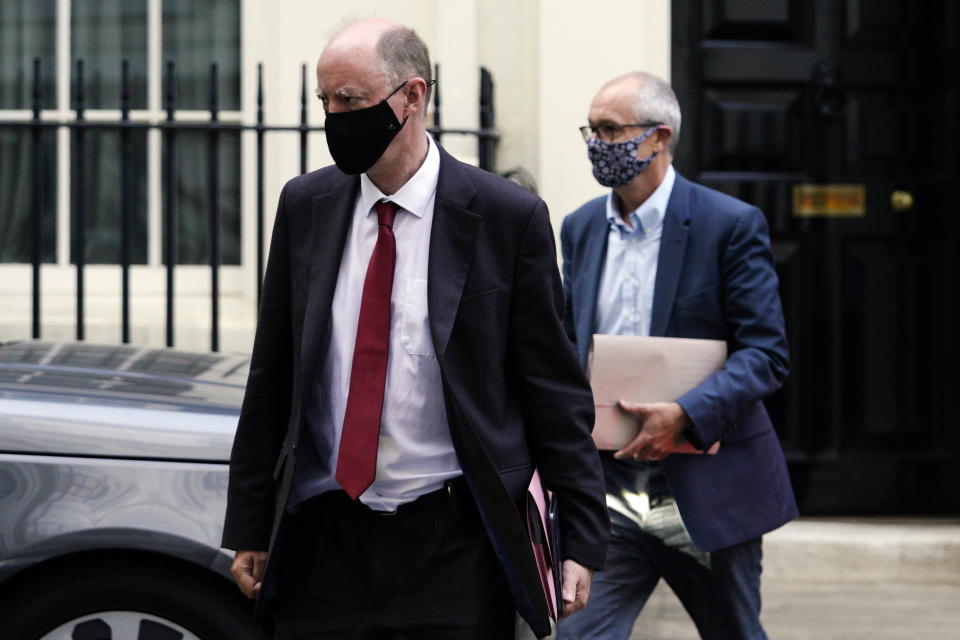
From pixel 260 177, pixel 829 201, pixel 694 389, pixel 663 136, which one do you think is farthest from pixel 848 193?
pixel 694 389

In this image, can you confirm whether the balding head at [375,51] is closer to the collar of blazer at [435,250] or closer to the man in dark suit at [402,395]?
the man in dark suit at [402,395]

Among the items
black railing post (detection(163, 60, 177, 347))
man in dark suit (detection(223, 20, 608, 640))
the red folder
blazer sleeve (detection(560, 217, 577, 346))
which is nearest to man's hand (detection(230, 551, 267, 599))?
man in dark suit (detection(223, 20, 608, 640))

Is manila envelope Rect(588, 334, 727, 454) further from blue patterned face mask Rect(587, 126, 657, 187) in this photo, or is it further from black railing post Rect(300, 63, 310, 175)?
black railing post Rect(300, 63, 310, 175)

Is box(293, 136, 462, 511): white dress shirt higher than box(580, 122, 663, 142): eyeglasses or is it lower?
lower

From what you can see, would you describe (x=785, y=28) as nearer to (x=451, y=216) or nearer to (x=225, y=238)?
(x=225, y=238)

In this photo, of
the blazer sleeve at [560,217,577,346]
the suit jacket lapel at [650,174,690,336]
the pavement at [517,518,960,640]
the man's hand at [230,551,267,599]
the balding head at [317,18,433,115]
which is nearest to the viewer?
the balding head at [317,18,433,115]

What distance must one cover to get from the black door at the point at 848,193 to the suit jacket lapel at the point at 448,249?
4.13 metres

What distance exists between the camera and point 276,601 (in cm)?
285

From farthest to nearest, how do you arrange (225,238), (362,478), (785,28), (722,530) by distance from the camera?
(225,238)
(785,28)
(722,530)
(362,478)

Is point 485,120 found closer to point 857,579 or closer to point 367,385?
point 857,579

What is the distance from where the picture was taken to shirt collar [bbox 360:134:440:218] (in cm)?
279

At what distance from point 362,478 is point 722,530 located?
4.52 ft

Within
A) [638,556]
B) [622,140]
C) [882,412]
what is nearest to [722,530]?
[638,556]

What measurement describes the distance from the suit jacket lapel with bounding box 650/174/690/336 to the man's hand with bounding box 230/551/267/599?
137cm
